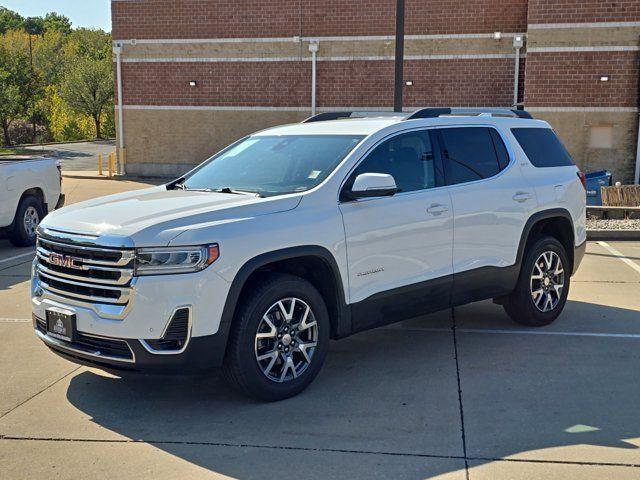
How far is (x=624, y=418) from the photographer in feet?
16.5

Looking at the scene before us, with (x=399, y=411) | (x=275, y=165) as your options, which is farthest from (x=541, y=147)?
(x=399, y=411)

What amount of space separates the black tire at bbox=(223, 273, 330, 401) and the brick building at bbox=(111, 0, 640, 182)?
1870 cm

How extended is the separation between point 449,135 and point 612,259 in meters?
5.95

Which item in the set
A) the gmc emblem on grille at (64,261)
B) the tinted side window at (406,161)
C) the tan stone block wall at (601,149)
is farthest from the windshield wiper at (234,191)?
the tan stone block wall at (601,149)

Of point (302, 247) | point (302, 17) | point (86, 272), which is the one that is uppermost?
point (302, 17)

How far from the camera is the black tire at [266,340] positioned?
501 cm

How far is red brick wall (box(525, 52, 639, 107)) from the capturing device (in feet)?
71.7

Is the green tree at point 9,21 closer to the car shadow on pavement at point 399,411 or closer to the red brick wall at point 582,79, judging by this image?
the red brick wall at point 582,79

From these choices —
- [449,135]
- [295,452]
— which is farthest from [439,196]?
[295,452]

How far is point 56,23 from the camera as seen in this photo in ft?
420

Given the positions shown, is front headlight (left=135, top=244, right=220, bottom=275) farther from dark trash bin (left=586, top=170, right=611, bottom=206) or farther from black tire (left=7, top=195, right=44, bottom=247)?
dark trash bin (left=586, top=170, right=611, bottom=206)

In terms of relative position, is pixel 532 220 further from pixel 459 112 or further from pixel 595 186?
pixel 595 186

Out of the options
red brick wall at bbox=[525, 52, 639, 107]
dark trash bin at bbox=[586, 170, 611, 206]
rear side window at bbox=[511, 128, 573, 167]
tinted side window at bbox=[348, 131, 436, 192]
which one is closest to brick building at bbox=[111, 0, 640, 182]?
red brick wall at bbox=[525, 52, 639, 107]

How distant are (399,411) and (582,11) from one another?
1964 centimetres
